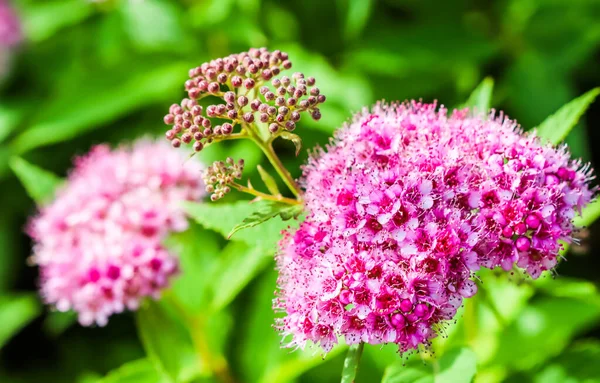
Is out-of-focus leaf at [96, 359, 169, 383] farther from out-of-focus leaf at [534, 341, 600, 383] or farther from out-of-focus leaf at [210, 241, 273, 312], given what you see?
out-of-focus leaf at [534, 341, 600, 383]

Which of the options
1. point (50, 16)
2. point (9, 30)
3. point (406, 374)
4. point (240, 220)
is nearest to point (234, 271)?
point (240, 220)

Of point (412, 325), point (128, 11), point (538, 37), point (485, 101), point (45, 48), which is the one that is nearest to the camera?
point (412, 325)

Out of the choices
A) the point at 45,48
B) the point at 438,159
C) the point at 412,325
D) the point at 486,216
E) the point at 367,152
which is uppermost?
the point at 45,48

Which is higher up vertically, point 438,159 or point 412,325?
point 438,159

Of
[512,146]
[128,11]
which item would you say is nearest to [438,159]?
[512,146]

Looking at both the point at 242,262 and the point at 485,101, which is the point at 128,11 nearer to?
the point at 242,262

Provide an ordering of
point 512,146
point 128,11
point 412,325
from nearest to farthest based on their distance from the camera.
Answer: point 412,325 → point 512,146 → point 128,11

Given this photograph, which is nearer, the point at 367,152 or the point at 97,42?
the point at 367,152

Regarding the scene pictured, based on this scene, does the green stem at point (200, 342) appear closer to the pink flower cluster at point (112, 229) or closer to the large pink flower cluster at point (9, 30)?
the pink flower cluster at point (112, 229)
